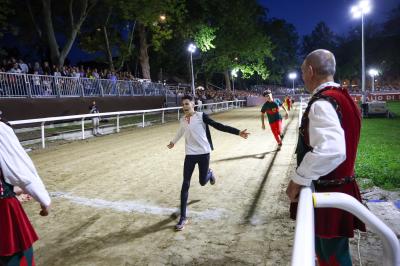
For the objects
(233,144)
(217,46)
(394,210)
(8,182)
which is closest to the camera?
(8,182)

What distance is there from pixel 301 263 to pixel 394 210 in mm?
4913

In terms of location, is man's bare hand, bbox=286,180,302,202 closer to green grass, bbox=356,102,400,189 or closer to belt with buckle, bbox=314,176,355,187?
belt with buckle, bbox=314,176,355,187

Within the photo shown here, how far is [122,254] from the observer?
15.8 feet

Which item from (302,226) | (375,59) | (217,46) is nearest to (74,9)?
(217,46)

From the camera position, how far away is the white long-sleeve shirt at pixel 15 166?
110 inches

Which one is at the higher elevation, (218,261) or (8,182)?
(8,182)

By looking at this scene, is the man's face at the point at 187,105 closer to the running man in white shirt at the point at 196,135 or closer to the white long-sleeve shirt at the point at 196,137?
the running man in white shirt at the point at 196,135

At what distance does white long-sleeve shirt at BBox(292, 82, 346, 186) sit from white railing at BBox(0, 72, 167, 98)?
1712cm

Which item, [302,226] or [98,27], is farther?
[98,27]

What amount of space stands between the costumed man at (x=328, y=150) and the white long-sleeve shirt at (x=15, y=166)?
76.4 inches

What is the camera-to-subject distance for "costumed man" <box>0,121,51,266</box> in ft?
9.13

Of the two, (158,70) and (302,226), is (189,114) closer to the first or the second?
(302,226)

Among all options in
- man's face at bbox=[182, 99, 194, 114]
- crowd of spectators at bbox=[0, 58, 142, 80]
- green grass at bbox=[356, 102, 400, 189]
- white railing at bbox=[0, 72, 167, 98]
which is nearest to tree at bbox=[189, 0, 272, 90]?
white railing at bbox=[0, 72, 167, 98]

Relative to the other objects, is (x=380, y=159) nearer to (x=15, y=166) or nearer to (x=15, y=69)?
(x=15, y=166)
